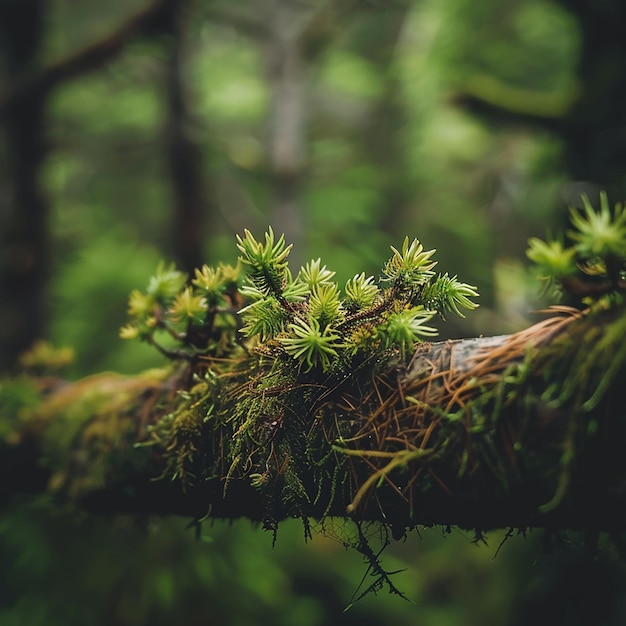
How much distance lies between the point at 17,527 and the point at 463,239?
9.74 m

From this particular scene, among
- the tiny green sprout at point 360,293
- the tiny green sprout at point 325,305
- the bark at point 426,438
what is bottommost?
the bark at point 426,438

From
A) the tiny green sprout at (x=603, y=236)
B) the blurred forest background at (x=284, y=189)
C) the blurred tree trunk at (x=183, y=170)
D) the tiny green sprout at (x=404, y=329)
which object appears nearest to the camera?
the tiny green sprout at (x=603, y=236)

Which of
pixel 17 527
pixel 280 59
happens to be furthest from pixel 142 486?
pixel 280 59

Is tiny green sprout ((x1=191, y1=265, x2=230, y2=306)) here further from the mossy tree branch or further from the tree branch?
the tree branch

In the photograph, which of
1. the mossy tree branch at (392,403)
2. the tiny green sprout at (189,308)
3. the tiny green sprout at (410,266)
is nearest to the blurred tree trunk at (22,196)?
the mossy tree branch at (392,403)

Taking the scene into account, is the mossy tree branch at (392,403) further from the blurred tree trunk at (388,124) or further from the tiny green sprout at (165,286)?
the blurred tree trunk at (388,124)

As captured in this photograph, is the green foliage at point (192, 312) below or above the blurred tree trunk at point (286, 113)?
below

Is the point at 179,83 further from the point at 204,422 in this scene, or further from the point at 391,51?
the point at 391,51

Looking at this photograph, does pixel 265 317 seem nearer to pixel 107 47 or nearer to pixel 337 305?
pixel 337 305

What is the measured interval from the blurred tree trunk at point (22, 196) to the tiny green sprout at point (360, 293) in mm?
4803

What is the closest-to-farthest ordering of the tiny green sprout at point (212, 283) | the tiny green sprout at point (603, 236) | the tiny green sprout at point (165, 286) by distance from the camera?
1. the tiny green sprout at point (603, 236)
2. the tiny green sprout at point (212, 283)
3. the tiny green sprout at point (165, 286)

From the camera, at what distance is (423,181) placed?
12.5m

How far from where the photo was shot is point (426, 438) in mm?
1332

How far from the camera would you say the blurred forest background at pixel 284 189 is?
14.6ft
